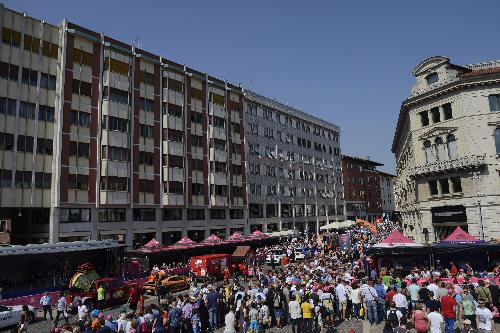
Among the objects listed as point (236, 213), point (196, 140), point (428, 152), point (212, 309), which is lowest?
point (212, 309)

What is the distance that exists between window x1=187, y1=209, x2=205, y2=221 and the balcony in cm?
2847

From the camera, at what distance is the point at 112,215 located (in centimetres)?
4597

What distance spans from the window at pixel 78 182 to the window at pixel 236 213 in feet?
82.6

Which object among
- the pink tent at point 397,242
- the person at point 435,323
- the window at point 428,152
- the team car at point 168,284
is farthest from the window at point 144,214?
the person at point 435,323

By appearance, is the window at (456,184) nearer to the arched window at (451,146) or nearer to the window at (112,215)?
the arched window at (451,146)

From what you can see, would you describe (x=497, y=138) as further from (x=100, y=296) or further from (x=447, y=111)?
(x=100, y=296)

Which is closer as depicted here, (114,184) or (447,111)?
(114,184)

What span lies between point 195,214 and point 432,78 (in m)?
35.0

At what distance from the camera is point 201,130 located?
58812mm

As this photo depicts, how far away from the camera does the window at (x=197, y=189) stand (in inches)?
2202

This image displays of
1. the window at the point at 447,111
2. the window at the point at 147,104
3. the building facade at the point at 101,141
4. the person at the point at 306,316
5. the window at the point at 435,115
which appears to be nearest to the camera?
the person at the point at 306,316

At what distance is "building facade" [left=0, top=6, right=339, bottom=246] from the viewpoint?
39750mm

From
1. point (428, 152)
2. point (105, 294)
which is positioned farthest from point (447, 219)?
point (105, 294)

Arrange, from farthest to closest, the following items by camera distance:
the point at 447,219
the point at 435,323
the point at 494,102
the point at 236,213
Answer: the point at 236,213
the point at 447,219
the point at 494,102
the point at 435,323
